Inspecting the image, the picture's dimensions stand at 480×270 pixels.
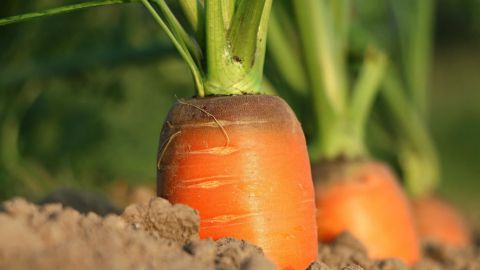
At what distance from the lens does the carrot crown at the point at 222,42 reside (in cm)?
213

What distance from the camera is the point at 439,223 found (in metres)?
4.00

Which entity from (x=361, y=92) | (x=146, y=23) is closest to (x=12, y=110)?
(x=146, y=23)

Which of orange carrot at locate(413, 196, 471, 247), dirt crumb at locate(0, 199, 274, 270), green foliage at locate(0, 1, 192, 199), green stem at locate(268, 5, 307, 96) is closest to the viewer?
dirt crumb at locate(0, 199, 274, 270)

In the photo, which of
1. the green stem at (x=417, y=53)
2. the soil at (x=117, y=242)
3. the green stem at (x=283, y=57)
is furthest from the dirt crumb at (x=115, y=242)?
the green stem at (x=417, y=53)

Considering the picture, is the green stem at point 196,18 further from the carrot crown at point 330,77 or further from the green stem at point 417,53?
the green stem at point 417,53

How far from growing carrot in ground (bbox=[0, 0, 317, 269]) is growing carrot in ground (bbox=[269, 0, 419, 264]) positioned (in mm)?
784

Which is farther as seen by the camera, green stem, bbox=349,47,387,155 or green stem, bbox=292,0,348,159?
green stem, bbox=349,47,387,155

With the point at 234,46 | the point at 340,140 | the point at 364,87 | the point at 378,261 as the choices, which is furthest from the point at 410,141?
the point at 234,46

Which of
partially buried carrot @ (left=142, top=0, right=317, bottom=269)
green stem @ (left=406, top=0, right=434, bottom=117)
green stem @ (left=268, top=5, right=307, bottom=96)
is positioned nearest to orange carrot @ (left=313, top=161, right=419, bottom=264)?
green stem @ (left=268, top=5, right=307, bottom=96)

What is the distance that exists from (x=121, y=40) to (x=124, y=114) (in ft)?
2.80

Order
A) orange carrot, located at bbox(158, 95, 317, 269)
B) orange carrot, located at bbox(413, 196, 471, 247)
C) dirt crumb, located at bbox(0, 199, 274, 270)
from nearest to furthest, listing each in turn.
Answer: dirt crumb, located at bbox(0, 199, 274, 270)
orange carrot, located at bbox(158, 95, 317, 269)
orange carrot, located at bbox(413, 196, 471, 247)

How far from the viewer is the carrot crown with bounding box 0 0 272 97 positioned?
2131 millimetres

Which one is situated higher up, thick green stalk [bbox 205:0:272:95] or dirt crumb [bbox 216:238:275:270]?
thick green stalk [bbox 205:0:272:95]

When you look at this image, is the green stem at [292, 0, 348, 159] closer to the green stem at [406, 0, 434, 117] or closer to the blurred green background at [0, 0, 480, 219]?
the blurred green background at [0, 0, 480, 219]
